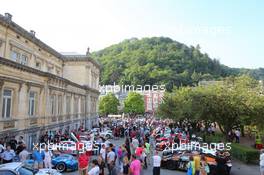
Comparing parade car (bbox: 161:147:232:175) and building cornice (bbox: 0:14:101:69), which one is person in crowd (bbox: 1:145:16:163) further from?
building cornice (bbox: 0:14:101:69)

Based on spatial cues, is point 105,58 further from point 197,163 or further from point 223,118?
point 197,163

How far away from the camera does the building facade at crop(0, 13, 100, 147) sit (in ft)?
64.7

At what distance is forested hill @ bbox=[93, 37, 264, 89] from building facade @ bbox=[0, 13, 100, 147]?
114039 millimetres

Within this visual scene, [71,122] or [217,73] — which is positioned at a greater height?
[217,73]

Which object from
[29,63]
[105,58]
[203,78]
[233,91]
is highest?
[105,58]

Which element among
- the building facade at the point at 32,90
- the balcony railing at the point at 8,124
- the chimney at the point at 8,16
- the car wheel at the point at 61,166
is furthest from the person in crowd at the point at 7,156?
the chimney at the point at 8,16

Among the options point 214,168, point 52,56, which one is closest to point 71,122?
point 52,56

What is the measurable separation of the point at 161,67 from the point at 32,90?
154459mm

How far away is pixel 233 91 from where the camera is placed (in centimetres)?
2731

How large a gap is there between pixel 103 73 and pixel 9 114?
153m

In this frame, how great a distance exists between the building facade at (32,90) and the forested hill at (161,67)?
A: 114m

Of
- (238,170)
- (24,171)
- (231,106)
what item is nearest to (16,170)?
(24,171)

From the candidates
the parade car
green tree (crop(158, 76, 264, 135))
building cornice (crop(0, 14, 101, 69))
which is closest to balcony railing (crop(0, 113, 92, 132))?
building cornice (crop(0, 14, 101, 69))

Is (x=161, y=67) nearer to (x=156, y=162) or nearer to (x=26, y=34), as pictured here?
(x=26, y=34)
